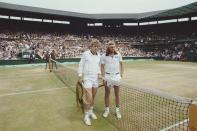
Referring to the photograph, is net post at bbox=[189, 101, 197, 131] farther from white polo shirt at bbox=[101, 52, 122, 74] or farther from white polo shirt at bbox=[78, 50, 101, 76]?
white polo shirt at bbox=[101, 52, 122, 74]

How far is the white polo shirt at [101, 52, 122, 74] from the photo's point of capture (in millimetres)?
7234

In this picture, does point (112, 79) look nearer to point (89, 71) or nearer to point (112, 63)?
point (112, 63)

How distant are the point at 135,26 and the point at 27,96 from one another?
5382 centimetres

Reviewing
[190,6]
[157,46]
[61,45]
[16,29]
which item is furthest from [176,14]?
[16,29]

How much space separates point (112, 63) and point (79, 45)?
133ft

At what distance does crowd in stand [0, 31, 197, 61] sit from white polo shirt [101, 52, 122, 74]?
28.8m

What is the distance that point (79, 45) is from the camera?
155ft

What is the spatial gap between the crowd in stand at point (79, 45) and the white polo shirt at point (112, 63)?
2875cm

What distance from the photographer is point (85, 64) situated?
6.83 m

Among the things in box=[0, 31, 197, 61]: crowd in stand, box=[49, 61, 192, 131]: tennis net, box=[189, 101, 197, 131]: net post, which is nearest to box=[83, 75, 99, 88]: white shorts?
box=[49, 61, 192, 131]: tennis net

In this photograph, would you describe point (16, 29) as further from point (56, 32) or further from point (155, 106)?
point (155, 106)

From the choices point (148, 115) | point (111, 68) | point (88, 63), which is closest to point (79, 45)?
point (111, 68)

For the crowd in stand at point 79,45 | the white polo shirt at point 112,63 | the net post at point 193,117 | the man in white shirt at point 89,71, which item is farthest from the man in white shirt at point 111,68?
the crowd in stand at point 79,45

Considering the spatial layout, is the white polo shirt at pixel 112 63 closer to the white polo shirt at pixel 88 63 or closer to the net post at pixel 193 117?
the white polo shirt at pixel 88 63
